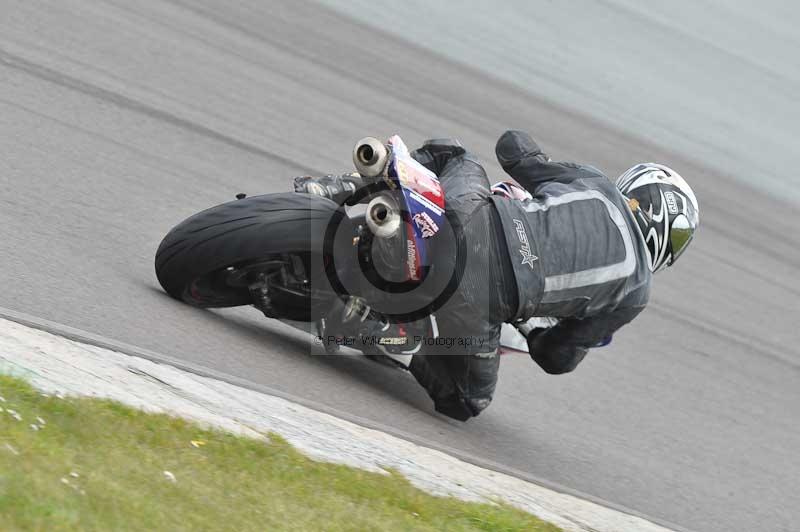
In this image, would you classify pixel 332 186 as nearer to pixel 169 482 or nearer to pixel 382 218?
pixel 382 218

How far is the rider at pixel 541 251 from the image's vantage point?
510cm

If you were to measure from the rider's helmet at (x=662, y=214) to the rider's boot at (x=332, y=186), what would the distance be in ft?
4.03

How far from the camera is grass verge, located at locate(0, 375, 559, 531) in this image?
3.22 metres

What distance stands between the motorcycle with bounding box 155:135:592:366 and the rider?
0.19m

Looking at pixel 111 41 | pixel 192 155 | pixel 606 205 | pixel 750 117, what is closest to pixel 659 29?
pixel 750 117

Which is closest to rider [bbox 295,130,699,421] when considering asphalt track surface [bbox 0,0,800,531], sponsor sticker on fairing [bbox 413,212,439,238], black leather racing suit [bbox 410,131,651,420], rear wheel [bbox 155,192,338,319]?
black leather racing suit [bbox 410,131,651,420]

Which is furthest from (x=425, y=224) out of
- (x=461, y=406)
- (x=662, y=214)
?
(x=662, y=214)

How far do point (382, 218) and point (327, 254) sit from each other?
40 cm

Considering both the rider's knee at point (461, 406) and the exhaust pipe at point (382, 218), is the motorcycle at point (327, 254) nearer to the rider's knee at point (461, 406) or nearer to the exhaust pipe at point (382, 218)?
the exhaust pipe at point (382, 218)

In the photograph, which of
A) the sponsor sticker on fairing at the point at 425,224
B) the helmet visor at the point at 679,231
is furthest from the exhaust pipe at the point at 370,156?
the helmet visor at the point at 679,231

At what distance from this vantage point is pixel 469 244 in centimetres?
507

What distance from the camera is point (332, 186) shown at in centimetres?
526

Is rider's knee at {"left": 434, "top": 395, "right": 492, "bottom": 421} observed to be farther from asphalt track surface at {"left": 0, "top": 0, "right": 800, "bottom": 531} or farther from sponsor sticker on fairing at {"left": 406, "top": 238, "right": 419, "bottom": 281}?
sponsor sticker on fairing at {"left": 406, "top": 238, "right": 419, "bottom": 281}

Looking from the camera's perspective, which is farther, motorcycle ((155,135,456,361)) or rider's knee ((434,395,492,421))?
rider's knee ((434,395,492,421))
